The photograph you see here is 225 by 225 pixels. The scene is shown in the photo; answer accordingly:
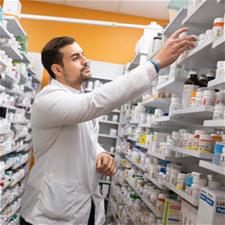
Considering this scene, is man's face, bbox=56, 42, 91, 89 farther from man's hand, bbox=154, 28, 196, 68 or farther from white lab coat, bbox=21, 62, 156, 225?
man's hand, bbox=154, 28, 196, 68

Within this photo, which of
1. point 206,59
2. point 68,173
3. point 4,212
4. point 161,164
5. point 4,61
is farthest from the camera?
point 4,212

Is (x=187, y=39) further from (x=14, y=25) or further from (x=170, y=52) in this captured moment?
(x=14, y=25)

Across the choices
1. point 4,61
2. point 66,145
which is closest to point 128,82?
point 66,145

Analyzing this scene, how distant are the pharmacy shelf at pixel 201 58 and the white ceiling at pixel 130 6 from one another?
4741 millimetres

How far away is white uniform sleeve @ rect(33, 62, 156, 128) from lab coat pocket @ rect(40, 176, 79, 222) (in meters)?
0.30

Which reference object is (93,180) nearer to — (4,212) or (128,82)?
(128,82)

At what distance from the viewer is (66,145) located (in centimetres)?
183

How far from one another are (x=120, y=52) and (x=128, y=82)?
6.19 metres

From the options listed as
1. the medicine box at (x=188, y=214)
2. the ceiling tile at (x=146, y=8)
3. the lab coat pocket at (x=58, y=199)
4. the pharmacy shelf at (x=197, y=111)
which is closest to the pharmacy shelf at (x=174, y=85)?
the pharmacy shelf at (x=197, y=111)

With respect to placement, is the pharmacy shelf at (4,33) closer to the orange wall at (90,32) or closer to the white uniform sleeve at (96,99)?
the white uniform sleeve at (96,99)

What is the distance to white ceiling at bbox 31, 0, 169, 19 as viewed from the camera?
7109 mm

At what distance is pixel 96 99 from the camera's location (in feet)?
5.34

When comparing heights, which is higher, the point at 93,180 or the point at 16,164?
the point at 93,180

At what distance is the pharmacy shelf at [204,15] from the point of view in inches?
81.3
